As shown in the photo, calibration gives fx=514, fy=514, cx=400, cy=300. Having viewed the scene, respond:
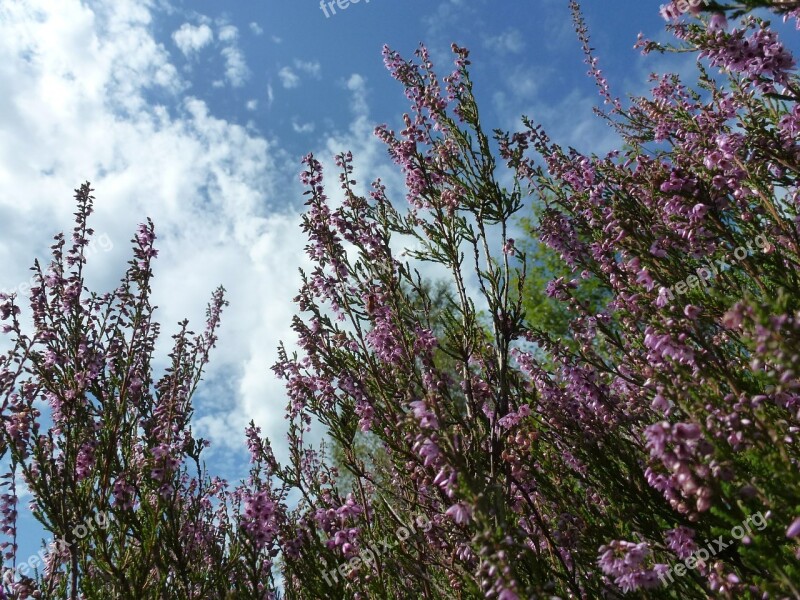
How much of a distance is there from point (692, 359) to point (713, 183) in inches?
59.7

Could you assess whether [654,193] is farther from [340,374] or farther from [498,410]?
[340,374]

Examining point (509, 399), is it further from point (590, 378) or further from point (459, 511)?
point (459, 511)

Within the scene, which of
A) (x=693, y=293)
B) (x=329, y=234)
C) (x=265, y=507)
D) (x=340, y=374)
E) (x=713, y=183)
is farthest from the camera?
(x=329, y=234)

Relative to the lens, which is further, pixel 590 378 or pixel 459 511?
pixel 590 378

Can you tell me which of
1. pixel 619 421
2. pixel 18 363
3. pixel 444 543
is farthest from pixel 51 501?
pixel 619 421

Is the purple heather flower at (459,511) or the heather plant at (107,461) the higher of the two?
the heather plant at (107,461)

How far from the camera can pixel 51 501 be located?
13.5 feet

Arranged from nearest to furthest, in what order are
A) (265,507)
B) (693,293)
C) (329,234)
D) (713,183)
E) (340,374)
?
1. (713,183)
2. (693,293)
3. (265,507)
4. (340,374)
5. (329,234)

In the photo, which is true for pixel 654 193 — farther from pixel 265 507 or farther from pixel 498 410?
pixel 265 507

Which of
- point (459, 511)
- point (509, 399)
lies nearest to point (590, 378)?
point (509, 399)

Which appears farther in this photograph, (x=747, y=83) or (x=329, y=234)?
(x=329, y=234)

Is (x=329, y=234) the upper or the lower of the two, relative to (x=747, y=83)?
upper

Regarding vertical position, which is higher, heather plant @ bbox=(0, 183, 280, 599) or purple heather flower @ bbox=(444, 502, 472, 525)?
heather plant @ bbox=(0, 183, 280, 599)

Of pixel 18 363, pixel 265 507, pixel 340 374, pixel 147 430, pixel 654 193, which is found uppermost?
pixel 18 363
